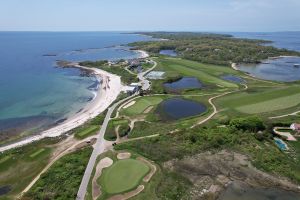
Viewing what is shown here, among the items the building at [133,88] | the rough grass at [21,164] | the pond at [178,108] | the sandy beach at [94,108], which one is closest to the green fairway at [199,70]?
the pond at [178,108]

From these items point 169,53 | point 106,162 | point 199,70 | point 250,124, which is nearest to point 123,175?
point 106,162

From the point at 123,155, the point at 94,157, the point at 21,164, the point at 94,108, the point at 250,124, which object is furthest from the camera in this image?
the point at 94,108

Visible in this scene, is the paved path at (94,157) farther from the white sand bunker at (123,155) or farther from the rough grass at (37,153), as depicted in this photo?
the rough grass at (37,153)

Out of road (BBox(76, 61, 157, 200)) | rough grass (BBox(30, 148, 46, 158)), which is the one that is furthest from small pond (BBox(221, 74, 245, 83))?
rough grass (BBox(30, 148, 46, 158))

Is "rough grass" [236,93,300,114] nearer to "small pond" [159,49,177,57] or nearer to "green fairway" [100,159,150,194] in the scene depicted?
"green fairway" [100,159,150,194]

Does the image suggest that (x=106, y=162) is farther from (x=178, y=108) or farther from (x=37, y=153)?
(x=178, y=108)

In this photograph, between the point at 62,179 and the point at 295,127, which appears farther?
the point at 295,127

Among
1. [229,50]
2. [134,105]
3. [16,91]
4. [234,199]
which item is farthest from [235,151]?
[229,50]
